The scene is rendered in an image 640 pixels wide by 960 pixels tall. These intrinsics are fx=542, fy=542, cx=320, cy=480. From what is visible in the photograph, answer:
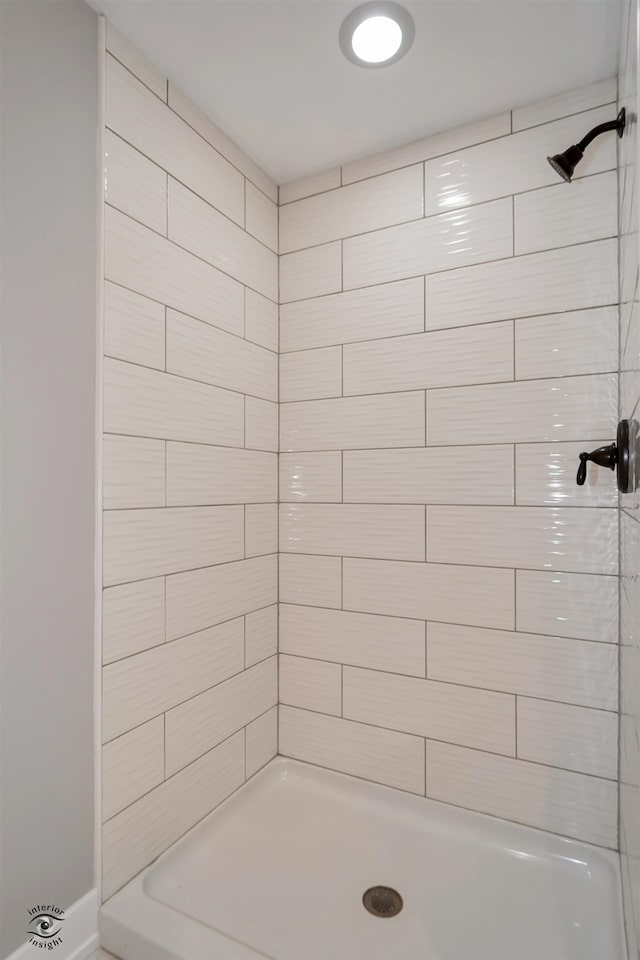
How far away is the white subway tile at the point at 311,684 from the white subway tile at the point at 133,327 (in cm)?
107

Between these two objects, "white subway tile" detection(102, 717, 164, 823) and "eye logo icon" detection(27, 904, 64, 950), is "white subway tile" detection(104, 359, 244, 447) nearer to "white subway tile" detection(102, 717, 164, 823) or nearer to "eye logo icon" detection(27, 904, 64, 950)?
"white subway tile" detection(102, 717, 164, 823)

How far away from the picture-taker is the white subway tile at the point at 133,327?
1227 millimetres

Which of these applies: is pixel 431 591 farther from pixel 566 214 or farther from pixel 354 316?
pixel 566 214

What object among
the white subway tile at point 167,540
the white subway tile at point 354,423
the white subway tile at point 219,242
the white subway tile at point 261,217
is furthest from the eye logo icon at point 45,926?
the white subway tile at point 261,217

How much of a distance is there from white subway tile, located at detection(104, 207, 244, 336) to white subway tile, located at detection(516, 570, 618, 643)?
1.14m

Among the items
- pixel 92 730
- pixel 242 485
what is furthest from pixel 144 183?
pixel 92 730

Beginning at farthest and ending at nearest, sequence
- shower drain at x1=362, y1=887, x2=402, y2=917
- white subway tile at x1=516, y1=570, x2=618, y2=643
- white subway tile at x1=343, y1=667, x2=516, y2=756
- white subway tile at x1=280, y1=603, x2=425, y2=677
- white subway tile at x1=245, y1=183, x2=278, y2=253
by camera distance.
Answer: white subway tile at x1=245, y1=183, x2=278, y2=253
white subway tile at x1=280, y1=603, x2=425, y2=677
white subway tile at x1=343, y1=667, x2=516, y2=756
white subway tile at x1=516, y1=570, x2=618, y2=643
shower drain at x1=362, y1=887, x2=402, y2=917

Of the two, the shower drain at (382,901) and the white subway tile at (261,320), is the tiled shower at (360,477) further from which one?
the shower drain at (382,901)

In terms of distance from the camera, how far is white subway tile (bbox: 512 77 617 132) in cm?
140

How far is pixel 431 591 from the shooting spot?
5.25ft

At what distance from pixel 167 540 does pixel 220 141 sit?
3.88 ft

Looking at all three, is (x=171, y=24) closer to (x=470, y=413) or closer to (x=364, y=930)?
(x=470, y=413)

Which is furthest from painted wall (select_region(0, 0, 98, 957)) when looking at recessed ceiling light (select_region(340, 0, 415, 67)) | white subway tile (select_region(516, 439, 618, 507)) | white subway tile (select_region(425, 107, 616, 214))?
white subway tile (select_region(516, 439, 618, 507))

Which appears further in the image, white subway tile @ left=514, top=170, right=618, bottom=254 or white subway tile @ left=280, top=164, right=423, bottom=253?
white subway tile @ left=280, top=164, right=423, bottom=253
